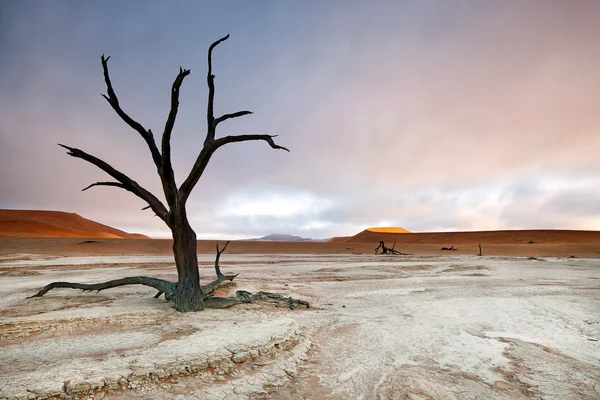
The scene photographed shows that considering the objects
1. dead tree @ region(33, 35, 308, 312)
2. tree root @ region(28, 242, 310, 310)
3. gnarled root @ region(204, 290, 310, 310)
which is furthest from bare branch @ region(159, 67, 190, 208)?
gnarled root @ region(204, 290, 310, 310)

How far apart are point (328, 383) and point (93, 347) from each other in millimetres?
3319

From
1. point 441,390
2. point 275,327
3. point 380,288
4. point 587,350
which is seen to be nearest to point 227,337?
point 275,327

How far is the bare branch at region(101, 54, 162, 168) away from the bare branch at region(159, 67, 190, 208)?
29cm

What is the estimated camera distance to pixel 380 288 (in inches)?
452

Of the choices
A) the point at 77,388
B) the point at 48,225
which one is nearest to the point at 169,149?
the point at 77,388

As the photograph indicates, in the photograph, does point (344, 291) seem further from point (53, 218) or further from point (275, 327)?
point (53, 218)

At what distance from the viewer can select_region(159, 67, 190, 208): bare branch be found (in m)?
7.00

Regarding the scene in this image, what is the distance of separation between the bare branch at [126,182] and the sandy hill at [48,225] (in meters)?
73.2

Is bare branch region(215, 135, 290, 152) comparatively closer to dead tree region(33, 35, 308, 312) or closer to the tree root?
dead tree region(33, 35, 308, 312)

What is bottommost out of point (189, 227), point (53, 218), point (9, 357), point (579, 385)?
point (579, 385)

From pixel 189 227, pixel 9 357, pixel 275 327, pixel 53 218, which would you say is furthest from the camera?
pixel 53 218

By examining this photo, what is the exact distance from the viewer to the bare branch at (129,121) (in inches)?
276

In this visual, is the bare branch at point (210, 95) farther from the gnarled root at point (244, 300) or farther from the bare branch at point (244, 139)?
the gnarled root at point (244, 300)

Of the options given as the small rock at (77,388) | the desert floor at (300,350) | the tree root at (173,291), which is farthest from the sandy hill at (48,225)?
the small rock at (77,388)
